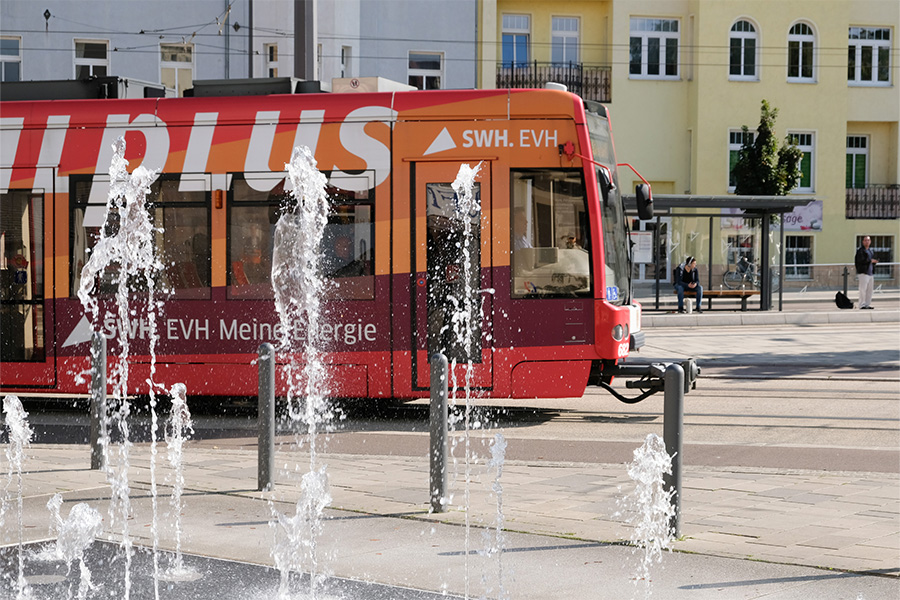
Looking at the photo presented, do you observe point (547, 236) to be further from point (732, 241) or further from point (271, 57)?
point (271, 57)

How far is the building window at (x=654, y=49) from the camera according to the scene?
39.8m

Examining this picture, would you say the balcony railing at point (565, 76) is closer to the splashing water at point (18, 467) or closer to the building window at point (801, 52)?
the building window at point (801, 52)

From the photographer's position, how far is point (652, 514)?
700 centimetres

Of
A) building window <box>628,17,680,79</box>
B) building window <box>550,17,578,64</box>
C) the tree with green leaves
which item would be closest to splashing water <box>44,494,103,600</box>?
the tree with green leaves

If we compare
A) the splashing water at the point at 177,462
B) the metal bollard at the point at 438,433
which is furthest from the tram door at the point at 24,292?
the metal bollard at the point at 438,433

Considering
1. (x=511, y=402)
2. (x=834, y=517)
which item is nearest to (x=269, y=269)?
(x=511, y=402)

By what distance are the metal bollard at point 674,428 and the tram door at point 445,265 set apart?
5.18 meters

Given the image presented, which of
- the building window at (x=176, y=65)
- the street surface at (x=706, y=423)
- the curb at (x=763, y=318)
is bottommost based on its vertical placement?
the street surface at (x=706, y=423)

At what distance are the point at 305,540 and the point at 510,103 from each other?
246 inches

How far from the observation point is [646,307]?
2961 centimetres

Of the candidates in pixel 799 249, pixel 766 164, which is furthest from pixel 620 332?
pixel 799 249

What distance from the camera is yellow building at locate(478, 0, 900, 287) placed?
130 feet

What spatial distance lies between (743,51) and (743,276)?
568 inches

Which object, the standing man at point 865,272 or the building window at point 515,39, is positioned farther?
the building window at point 515,39
